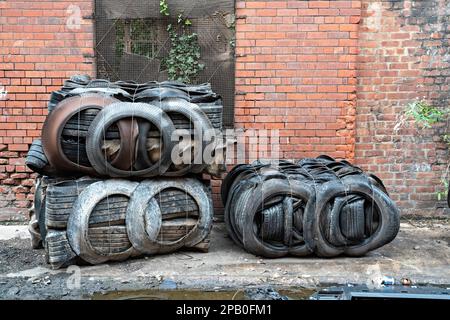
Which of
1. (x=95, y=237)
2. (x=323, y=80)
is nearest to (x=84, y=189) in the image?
(x=95, y=237)

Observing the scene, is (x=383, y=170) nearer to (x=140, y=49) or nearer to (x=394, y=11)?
(x=394, y=11)

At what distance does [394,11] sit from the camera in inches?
208

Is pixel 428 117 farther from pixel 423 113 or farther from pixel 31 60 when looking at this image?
pixel 31 60

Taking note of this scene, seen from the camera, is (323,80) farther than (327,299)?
Yes

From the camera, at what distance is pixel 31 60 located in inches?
204

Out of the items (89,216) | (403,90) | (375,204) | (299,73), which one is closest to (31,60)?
(89,216)

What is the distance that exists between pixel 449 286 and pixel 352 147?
6.49 ft

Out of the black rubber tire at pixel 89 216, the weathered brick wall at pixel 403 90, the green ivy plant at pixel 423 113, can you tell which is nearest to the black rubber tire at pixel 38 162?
the black rubber tire at pixel 89 216

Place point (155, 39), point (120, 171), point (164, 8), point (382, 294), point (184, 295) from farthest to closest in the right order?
point (155, 39), point (164, 8), point (120, 171), point (184, 295), point (382, 294)

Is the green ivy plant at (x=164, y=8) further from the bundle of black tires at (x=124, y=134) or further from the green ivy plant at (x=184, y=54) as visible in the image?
the bundle of black tires at (x=124, y=134)

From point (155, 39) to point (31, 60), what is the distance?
1381mm

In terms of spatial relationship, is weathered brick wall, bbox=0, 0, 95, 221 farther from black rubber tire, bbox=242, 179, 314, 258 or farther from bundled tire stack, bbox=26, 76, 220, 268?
black rubber tire, bbox=242, 179, 314, 258

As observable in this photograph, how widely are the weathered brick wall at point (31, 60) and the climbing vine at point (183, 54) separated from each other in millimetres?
870

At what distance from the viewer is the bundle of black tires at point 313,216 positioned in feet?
13.3
